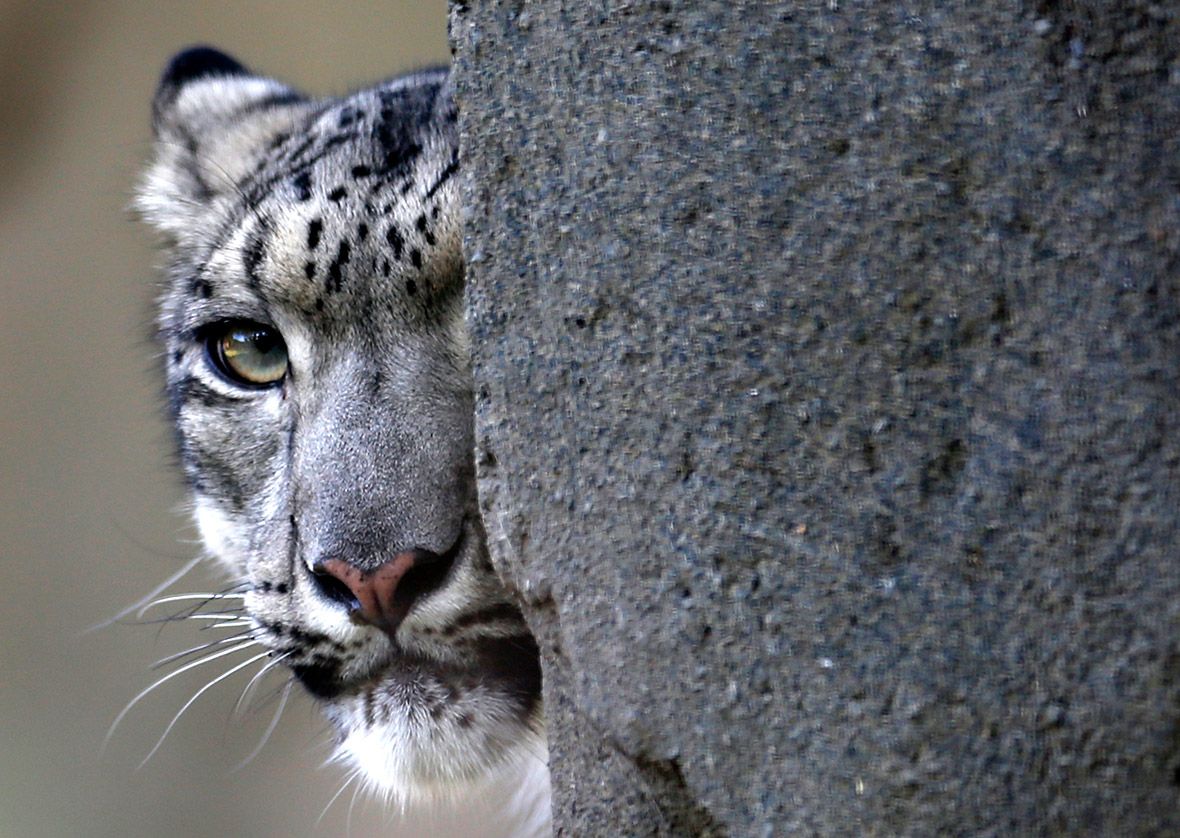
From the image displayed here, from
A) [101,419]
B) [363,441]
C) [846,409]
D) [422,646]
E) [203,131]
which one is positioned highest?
[203,131]

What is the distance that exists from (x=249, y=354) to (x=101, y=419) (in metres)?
4.45

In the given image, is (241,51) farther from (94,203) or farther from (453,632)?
(453,632)

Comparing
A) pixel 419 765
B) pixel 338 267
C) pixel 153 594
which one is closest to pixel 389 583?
pixel 419 765

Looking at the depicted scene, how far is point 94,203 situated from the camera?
6668 mm

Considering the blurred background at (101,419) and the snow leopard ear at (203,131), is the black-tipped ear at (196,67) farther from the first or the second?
the blurred background at (101,419)

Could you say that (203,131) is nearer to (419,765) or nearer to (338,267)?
(338,267)

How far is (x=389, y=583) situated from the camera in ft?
6.40

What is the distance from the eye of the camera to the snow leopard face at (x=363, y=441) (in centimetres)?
199

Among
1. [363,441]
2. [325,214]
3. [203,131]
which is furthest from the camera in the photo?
[203,131]

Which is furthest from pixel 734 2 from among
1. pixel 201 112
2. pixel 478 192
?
pixel 201 112

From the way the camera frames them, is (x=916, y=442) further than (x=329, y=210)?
No

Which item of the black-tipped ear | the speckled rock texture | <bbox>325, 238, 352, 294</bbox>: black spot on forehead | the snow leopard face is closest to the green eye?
the snow leopard face

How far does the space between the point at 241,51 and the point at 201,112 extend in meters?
3.22

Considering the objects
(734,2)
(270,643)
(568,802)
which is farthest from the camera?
(270,643)
